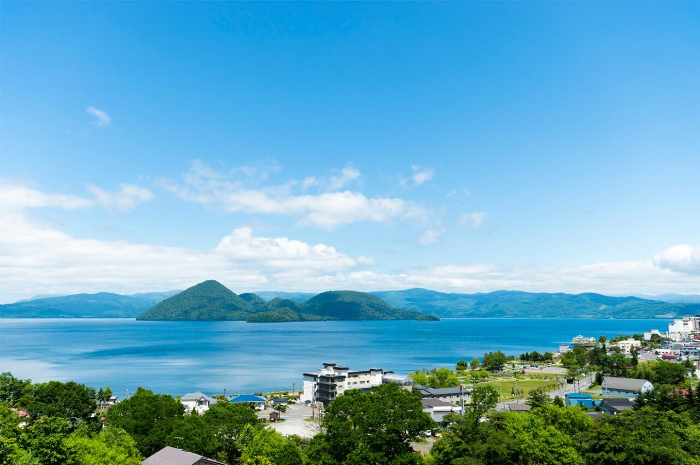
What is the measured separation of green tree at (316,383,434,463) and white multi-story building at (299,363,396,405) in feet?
82.8

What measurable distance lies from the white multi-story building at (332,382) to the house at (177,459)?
26.5 m

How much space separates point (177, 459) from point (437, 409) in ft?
82.8

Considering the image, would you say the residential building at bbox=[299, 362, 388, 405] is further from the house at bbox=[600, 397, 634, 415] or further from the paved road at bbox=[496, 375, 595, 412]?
the house at bbox=[600, 397, 634, 415]

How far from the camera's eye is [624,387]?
160ft

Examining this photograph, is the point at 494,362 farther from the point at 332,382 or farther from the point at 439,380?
the point at 332,382

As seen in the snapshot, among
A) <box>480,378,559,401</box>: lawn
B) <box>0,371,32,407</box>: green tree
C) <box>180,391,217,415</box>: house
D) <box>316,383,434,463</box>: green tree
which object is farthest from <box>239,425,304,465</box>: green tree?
<box>480,378,559,401</box>: lawn

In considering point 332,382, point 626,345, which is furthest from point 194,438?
point 626,345

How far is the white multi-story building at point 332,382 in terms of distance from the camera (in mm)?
48312

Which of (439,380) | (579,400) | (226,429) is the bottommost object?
(579,400)

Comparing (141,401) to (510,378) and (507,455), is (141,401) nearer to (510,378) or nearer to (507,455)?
(507,455)

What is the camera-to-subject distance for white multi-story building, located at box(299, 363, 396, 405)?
48312mm

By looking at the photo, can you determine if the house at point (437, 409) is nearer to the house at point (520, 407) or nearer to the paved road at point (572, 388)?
the house at point (520, 407)

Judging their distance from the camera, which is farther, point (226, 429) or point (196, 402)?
point (196, 402)

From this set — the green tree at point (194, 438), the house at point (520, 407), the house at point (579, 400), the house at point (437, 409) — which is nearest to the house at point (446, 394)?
the house at point (437, 409)
